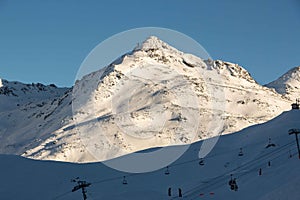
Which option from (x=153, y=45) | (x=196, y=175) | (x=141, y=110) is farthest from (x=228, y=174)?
(x=153, y=45)

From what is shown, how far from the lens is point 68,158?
96.1m

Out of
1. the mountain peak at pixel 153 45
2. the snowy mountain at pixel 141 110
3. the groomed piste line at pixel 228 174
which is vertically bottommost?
the groomed piste line at pixel 228 174

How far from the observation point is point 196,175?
48.1 m

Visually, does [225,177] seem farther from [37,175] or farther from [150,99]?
[150,99]

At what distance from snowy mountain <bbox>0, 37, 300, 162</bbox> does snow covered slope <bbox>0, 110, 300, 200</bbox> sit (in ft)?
121

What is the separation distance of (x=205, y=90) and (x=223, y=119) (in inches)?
987

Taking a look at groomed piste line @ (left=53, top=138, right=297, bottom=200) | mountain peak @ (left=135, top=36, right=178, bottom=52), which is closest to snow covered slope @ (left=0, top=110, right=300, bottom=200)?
groomed piste line @ (left=53, top=138, right=297, bottom=200)

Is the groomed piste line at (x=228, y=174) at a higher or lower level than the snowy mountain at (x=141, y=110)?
lower

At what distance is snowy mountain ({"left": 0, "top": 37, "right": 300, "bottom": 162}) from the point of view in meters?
105

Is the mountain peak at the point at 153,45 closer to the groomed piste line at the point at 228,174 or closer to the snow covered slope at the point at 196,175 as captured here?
the snow covered slope at the point at 196,175

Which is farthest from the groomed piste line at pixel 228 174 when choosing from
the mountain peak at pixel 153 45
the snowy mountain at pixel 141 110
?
the mountain peak at pixel 153 45

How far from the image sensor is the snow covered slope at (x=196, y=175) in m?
34.7

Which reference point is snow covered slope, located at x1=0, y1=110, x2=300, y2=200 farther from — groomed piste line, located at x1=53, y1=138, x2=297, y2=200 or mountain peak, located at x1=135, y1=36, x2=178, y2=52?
mountain peak, located at x1=135, y1=36, x2=178, y2=52

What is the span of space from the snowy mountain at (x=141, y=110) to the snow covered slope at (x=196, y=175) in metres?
37.0
